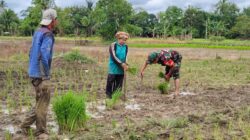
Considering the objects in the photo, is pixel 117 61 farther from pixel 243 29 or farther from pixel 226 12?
pixel 226 12

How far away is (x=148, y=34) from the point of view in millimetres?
85125

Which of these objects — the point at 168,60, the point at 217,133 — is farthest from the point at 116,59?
the point at 217,133

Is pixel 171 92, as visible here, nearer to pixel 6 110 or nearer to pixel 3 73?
pixel 6 110

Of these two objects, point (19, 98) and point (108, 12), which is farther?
point (108, 12)

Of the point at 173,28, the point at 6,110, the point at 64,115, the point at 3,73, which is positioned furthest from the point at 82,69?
the point at 173,28

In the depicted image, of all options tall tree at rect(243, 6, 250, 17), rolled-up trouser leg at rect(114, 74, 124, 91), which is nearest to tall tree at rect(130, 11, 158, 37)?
tall tree at rect(243, 6, 250, 17)

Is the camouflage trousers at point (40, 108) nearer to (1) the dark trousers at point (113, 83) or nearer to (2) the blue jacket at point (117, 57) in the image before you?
(2) the blue jacket at point (117, 57)

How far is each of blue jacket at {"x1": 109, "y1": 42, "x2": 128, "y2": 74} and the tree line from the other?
38009mm

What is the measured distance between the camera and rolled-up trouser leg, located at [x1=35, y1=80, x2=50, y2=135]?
17.9ft

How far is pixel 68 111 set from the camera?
5621 mm

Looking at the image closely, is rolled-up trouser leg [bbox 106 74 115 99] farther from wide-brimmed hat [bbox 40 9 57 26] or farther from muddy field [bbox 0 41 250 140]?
wide-brimmed hat [bbox 40 9 57 26]

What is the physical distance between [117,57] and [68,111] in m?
2.78

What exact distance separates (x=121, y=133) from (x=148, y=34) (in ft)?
263

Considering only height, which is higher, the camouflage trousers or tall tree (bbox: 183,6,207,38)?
tall tree (bbox: 183,6,207,38)
